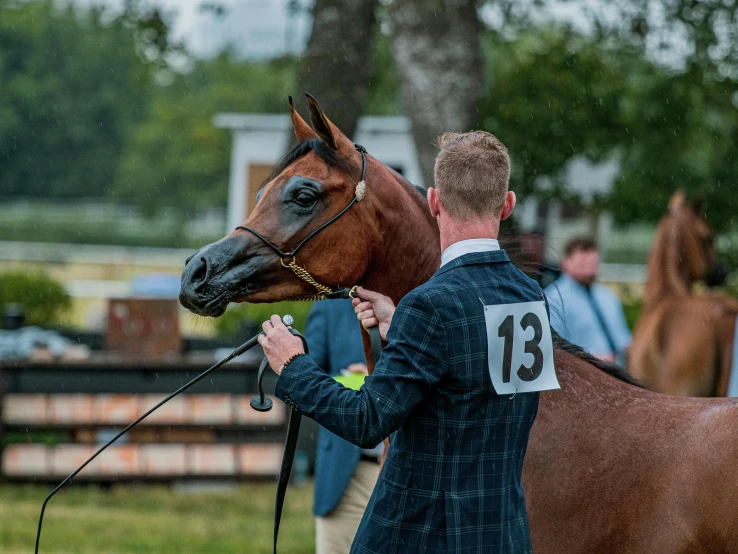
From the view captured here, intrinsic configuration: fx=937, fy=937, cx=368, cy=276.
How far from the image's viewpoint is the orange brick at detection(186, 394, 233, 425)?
8164 millimetres

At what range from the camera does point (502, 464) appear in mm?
2270

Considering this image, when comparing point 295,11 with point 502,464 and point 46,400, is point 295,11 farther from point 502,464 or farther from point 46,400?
point 502,464

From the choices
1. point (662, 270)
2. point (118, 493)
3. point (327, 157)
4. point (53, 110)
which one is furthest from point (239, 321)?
point (53, 110)

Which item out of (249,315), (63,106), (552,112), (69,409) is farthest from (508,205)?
(63,106)

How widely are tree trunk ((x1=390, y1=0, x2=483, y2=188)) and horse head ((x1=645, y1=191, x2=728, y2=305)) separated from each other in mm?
1977

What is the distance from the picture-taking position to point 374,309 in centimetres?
269

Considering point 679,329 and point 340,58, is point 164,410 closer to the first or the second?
point 340,58

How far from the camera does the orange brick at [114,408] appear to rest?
799 centimetres

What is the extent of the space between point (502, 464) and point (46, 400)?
6516 mm

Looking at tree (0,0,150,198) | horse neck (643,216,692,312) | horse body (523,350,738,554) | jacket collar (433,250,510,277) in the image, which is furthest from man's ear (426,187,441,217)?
tree (0,0,150,198)

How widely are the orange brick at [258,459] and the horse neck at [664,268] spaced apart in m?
3.47

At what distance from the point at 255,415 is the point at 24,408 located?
1.95m

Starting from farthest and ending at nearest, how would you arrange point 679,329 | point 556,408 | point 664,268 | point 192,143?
point 192,143 < point 664,268 < point 679,329 < point 556,408

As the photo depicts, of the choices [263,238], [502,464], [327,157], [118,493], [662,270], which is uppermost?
[327,157]
